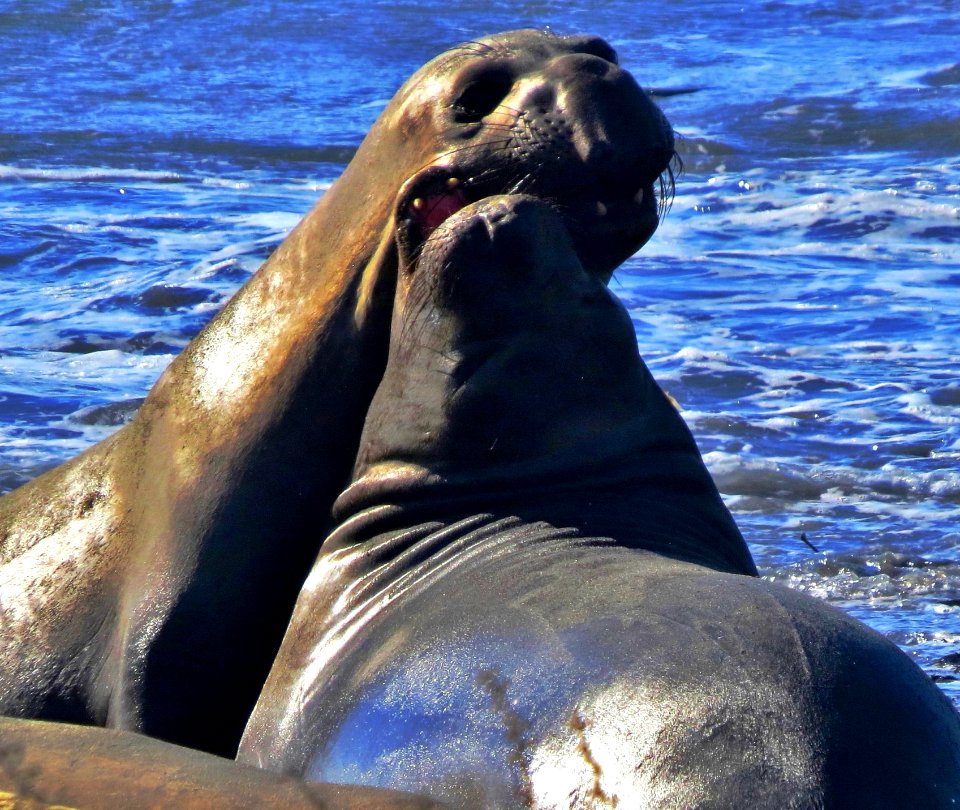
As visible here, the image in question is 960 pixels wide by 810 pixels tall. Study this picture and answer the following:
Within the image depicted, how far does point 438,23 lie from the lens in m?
20.0

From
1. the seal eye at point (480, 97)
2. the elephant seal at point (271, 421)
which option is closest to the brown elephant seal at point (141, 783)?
the elephant seal at point (271, 421)

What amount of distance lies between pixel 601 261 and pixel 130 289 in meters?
7.15

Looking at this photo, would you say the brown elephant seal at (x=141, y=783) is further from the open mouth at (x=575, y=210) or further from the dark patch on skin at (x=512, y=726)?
the open mouth at (x=575, y=210)

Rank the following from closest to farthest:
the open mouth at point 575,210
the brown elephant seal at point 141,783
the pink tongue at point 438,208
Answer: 1. the brown elephant seal at point 141,783
2. the open mouth at point 575,210
3. the pink tongue at point 438,208

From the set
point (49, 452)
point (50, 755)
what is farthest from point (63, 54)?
point (50, 755)

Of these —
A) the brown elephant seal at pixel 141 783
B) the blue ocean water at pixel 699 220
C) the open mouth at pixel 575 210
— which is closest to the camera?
the brown elephant seal at pixel 141 783

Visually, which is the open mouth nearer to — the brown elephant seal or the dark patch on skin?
the dark patch on skin

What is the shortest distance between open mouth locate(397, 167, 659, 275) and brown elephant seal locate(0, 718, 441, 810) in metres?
1.39

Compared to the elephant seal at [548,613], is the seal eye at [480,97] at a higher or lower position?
higher

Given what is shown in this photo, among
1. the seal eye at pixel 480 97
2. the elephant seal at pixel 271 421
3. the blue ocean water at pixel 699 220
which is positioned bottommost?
the blue ocean water at pixel 699 220

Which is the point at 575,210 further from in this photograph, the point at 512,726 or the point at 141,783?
the point at 141,783

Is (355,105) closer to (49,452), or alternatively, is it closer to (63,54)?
(63,54)

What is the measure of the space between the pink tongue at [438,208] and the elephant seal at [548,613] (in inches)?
2.3

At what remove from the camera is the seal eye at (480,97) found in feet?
14.1
